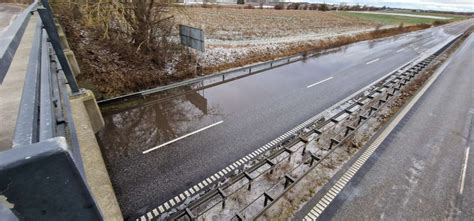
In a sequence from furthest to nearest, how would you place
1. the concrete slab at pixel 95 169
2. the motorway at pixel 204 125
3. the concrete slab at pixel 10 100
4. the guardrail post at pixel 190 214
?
the motorway at pixel 204 125 → the guardrail post at pixel 190 214 → the concrete slab at pixel 95 169 → the concrete slab at pixel 10 100

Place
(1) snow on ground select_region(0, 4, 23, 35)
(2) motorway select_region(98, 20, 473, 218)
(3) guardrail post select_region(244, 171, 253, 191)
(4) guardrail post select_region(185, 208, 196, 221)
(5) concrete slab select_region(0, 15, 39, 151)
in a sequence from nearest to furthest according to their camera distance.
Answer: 1. (5) concrete slab select_region(0, 15, 39, 151)
2. (4) guardrail post select_region(185, 208, 196, 221)
3. (3) guardrail post select_region(244, 171, 253, 191)
4. (2) motorway select_region(98, 20, 473, 218)
5. (1) snow on ground select_region(0, 4, 23, 35)

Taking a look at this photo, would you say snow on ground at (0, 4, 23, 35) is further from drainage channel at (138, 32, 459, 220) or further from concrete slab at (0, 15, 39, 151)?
drainage channel at (138, 32, 459, 220)

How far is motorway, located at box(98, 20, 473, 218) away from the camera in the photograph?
20.3 feet

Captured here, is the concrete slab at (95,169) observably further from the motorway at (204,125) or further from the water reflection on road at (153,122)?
the water reflection on road at (153,122)

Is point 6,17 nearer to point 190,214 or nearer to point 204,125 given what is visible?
point 204,125

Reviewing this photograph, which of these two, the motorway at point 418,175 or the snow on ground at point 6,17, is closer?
the motorway at point 418,175

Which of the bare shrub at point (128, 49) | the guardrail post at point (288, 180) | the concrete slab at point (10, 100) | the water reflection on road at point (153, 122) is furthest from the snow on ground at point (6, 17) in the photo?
the guardrail post at point (288, 180)

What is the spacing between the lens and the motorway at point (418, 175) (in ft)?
17.3

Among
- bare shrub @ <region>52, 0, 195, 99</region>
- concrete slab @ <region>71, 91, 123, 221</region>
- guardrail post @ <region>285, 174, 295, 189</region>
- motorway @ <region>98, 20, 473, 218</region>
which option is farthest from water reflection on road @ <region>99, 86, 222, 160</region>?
guardrail post @ <region>285, 174, 295, 189</region>

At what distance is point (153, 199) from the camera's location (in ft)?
18.4

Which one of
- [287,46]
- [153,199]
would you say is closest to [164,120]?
[153,199]

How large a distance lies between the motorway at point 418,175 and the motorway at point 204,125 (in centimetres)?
313

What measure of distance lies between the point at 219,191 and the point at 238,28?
86.8 ft

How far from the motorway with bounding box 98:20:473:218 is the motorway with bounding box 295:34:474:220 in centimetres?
313
